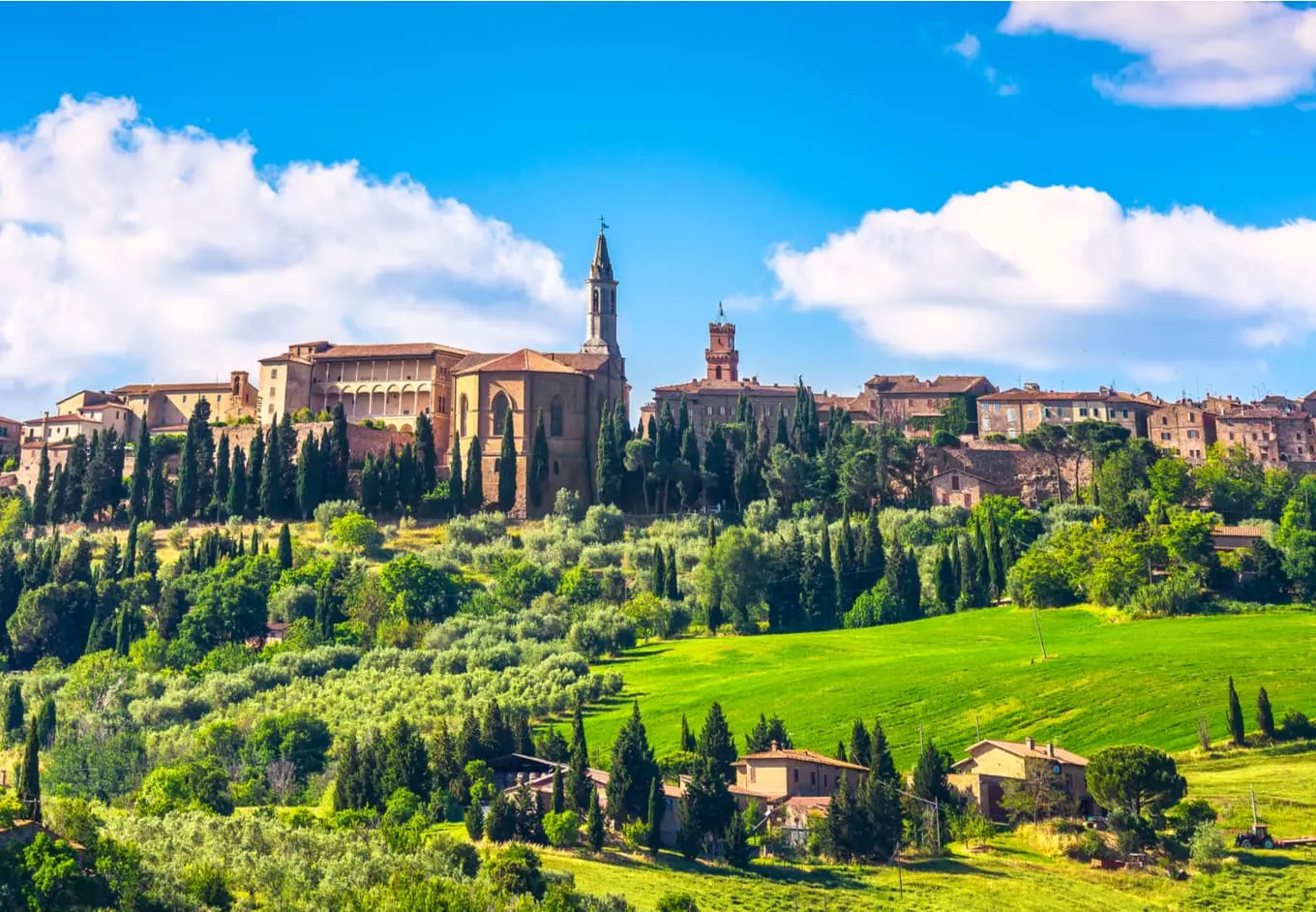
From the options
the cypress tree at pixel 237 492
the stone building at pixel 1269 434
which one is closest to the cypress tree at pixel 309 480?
the cypress tree at pixel 237 492

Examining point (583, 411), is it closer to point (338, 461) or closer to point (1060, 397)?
point (338, 461)

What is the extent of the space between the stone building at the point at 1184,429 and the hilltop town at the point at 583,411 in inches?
3.8

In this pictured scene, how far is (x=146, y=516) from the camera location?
294ft

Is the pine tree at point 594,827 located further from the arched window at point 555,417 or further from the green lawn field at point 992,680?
the arched window at point 555,417

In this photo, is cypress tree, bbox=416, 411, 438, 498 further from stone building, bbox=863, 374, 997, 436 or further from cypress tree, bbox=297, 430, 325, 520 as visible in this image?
stone building, bbox=863, 374, 997, 436

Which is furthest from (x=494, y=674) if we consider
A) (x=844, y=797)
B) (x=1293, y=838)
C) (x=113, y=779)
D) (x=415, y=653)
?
(x=1293, y=838)

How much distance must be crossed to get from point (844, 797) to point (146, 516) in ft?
183

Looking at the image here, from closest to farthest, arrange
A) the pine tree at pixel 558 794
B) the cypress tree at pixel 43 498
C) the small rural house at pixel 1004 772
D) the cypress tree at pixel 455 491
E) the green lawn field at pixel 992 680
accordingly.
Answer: the pine tree at pixel 558 794, the small rural house at pixel 1004 772, the green lawn field at pixel 992 680, the cypress tree at pixel 455 491, the cypress tree at pixel 43 498

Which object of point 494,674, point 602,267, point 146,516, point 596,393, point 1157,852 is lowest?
point 1157,852

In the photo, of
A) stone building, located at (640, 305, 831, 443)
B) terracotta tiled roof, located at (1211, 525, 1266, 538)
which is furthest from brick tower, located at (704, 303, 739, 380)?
terracotta tiled roof, located at (1211, 525, 1266, 538)

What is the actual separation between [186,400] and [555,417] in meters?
30.5

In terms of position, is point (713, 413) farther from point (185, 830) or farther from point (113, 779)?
point (185, 830)

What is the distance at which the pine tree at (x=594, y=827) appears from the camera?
45750 mm

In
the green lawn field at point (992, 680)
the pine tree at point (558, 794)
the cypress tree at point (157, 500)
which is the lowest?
the pine tree at point (558, 794)
